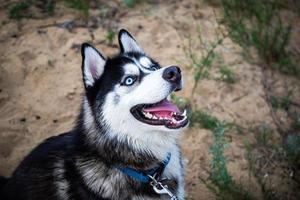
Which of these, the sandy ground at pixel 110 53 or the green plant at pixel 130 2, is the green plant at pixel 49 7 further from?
the green plant at pixel 130 2

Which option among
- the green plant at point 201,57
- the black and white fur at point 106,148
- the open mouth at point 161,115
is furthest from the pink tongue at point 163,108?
the green plant at point 201,57

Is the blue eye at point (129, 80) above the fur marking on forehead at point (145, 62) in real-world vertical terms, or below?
below

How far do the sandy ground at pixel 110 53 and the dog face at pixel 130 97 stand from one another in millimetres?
1254

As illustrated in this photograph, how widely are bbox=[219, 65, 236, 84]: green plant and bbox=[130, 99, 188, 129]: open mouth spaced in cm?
185

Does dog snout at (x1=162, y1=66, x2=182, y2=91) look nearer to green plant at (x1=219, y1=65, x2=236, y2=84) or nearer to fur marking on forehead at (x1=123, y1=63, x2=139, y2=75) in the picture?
fur marking on forehead at (x1=123, y1=63, x2=139, y2=75)

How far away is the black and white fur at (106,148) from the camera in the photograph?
9.28 feet

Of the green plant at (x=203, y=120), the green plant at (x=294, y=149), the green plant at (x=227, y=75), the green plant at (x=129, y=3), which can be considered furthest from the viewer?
the green plant at (x=129, y=3)

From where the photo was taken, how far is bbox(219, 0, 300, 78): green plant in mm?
4797

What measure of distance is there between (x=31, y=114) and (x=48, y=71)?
57cm

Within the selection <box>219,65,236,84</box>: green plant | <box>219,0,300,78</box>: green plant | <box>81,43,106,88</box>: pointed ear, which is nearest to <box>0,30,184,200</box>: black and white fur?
<box>81,43,106,88</box>: pointed ear

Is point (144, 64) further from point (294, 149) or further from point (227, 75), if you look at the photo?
point (227, 75)

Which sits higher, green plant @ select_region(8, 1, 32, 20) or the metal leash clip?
green plant @ select_region(8, 1, 32, 20)

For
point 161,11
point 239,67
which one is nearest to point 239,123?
point 239,67

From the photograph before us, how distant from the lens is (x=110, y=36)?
192 inches
